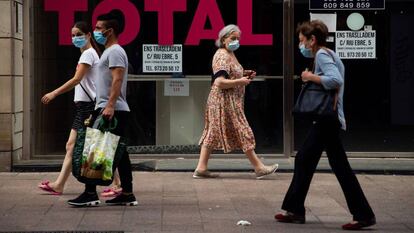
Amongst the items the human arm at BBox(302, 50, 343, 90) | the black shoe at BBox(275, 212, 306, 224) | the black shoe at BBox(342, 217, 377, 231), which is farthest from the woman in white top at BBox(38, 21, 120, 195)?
the black shoe at BBox(342, 217, 377, 231)

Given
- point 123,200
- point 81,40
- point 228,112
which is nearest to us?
point 123,200

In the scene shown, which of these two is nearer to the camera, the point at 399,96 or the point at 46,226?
the point at 46,226

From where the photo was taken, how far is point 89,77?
824 cm

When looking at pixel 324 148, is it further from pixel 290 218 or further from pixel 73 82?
pixel 73 82

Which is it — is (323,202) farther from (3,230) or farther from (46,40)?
(46,40)

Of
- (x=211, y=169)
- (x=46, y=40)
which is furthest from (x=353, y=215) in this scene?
(x=46, y=40)

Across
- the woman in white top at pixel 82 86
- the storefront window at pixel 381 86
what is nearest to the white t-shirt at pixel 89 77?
the woman in white top at pixel 82 86

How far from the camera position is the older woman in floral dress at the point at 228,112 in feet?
30.6

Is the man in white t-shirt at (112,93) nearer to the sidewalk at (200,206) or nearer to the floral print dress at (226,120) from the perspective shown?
the sidewalk at (200,206)

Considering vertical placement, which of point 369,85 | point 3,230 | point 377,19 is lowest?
point 3,230

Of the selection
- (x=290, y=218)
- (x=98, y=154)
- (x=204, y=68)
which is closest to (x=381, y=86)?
(x=204, y=68)

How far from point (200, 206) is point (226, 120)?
72.6 inches

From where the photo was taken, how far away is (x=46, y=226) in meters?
6.89

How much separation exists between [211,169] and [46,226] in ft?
12.2
